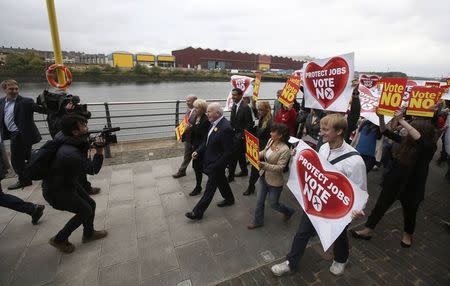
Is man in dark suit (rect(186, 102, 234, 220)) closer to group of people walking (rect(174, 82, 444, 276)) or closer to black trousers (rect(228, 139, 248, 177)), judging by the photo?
group of people walking (rect(174, 82, 444, 276))

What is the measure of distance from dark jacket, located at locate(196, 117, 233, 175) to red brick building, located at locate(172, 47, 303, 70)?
7474cm

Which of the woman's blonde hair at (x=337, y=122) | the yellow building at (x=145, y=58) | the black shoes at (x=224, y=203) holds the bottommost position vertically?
the black shoes at (x=224, y=203)

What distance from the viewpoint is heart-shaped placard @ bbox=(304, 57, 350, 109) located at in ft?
9.49

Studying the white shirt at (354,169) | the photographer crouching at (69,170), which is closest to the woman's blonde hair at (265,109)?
the white shirt at (354,169)

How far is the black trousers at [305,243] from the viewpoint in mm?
2371

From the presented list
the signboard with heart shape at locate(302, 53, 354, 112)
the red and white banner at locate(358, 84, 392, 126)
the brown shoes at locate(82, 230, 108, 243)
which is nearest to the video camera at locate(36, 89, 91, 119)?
the brown shoes at locate(82, 230, 108, 243)

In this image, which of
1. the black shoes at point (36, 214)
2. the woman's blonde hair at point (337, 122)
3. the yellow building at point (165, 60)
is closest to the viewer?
the woman's blonde hair at point (337, 122)

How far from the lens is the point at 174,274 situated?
101 inches

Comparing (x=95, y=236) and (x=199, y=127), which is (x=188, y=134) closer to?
(x=199, y=127)

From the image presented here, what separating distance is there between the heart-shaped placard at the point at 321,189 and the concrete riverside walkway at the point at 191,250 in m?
0.94

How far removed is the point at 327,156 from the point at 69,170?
2584 millimetres

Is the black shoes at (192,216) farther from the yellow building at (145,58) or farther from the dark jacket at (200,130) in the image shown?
the yellow building at (145,58)

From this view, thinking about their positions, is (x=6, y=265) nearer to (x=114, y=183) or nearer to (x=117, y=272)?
(x=117, y=272)

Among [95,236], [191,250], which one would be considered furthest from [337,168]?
[95,236]
